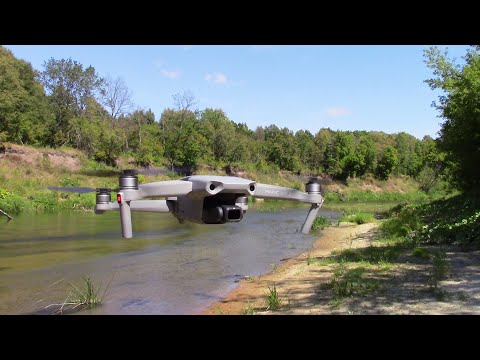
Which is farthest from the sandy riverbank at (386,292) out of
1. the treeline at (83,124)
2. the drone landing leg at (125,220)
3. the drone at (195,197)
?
the treeline at (83,124)

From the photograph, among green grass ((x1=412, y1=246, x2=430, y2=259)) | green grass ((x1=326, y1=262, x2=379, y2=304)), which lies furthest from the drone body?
green grass ((x1=412, y1=246, x2=430, y2=259))

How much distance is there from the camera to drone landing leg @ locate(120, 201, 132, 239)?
4.94 feet

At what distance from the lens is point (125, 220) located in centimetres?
151

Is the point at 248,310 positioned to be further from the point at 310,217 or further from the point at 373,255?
the point at 310,217

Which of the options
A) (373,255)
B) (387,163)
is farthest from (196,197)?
(387,163)

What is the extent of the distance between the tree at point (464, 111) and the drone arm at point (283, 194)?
13745mm

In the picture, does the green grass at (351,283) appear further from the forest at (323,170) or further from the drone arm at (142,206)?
the drone arm at (142,206)

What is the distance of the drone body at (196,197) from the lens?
1539mm

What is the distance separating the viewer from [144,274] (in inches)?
462

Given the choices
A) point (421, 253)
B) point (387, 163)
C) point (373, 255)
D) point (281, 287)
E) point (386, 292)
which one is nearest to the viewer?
point (386, 292)

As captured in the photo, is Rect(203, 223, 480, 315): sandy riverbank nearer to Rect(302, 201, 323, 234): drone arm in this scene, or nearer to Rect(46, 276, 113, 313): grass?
Rect(46, 276, 113, 313): grass

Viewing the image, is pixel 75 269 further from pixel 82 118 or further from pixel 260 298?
pixel 82 118

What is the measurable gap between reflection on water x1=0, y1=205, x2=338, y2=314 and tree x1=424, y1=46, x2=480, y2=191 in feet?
21.1
